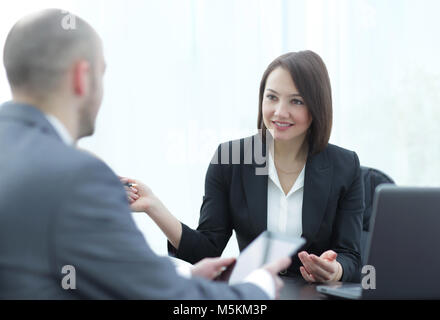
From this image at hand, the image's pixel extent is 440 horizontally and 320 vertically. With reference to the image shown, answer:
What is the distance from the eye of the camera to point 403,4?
10.8 ft

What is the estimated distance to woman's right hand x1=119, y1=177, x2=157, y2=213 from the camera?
69.6 inches

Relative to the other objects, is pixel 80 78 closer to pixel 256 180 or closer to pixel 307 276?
pixel 307 276

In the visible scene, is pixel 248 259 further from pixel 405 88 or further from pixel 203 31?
pixel 405 88

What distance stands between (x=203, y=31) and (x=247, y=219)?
4.78ft

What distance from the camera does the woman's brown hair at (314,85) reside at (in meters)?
1.86

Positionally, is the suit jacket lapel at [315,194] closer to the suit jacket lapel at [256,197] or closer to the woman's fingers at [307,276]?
the suit jacket lapel at [256,197]

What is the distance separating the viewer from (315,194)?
1861 millimetres

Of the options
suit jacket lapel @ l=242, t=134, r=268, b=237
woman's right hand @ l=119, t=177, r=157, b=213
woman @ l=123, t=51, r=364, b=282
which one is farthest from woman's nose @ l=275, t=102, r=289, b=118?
woman's right hand @ l=119, t=177, r=157, b=213

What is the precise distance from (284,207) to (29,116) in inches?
45.1

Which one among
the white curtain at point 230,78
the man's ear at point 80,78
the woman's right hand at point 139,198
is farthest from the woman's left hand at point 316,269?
the white curtain at point 230,78

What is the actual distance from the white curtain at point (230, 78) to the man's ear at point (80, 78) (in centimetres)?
182

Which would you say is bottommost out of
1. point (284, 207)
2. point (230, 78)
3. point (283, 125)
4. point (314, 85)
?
point (284, 207)

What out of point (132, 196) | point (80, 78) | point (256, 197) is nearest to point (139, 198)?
point (132, 196)
